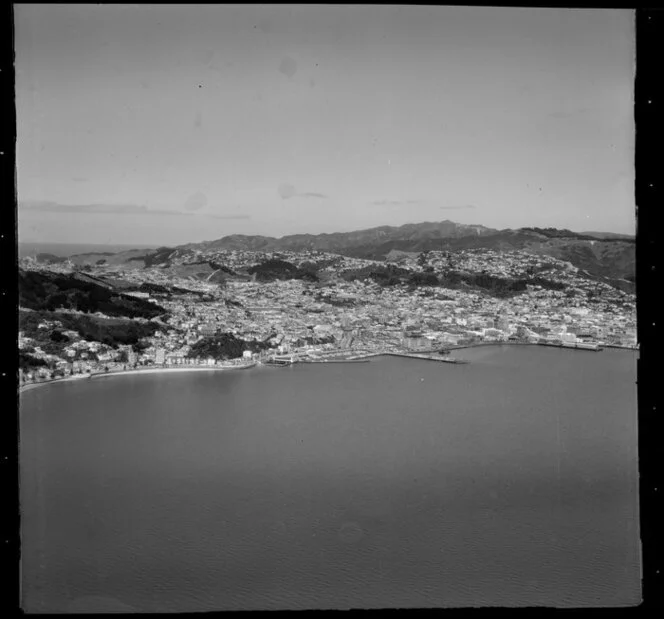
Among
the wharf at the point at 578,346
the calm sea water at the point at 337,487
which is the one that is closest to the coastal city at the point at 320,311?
the wharf at the point at 578,346

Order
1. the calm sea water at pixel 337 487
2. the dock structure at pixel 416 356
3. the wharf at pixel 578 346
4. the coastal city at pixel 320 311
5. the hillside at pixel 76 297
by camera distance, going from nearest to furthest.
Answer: the calm sea water at pixel 337 487, the hillside at pixel 76 297, the coastal city at pixel 320 311, the dock structure at pixel 416 356, the wharf at pixel 578 346

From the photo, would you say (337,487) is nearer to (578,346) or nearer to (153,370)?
(153,370)

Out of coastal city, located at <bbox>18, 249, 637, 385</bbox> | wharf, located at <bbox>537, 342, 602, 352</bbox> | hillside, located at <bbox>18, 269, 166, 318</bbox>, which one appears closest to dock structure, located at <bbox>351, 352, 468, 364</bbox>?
coastal city, located at <bbox>18, 249, 637, 385</bbox>

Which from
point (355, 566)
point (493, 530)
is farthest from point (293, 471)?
point (493, 530)

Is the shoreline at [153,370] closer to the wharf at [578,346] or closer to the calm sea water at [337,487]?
the calm sea water at [337,487]

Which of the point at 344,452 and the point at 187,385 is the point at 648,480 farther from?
the point at 187,385

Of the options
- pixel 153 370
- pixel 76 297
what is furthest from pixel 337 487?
pixel 76 297
